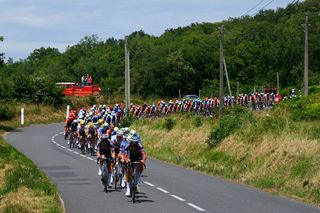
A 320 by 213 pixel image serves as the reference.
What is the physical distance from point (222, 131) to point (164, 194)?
12263 millimetres

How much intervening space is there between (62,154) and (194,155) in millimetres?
6738

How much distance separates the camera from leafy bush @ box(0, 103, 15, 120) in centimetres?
5962

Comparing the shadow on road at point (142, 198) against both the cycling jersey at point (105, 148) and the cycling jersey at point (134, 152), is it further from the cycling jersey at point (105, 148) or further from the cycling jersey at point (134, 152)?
the cycling jersey at point (105, 148)

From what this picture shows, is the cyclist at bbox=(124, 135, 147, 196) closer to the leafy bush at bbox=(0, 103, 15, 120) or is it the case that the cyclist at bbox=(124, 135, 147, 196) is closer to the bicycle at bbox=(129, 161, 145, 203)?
the bicycle at bbox=(129, 161, 145, 203)

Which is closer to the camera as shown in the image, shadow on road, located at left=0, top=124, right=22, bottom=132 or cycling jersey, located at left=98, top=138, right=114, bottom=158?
cycling jersey, located at left=98, top=138, right=114, bottom=158

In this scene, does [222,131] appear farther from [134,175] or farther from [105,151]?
[134,175]

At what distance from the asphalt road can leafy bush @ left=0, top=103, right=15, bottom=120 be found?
32.1m

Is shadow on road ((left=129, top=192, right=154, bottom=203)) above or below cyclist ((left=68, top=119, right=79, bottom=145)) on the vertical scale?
below

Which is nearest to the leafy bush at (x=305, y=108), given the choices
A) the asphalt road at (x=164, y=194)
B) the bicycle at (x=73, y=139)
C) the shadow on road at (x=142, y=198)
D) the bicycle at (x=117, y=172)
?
the asphalt road at (x=164, y=194)

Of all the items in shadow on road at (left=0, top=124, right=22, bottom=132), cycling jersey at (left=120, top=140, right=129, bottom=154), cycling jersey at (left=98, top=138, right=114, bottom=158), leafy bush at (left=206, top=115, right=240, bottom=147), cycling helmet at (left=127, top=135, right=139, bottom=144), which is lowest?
shadow on road at (left=0, top=124, right=22, bottom=132)

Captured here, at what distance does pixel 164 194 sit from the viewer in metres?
18.1

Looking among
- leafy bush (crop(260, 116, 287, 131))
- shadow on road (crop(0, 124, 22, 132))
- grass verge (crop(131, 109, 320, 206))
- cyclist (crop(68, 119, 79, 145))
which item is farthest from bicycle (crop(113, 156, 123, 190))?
shadow on road (crop(0, 124, 22, 132))

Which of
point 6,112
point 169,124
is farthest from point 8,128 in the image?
point 169,124

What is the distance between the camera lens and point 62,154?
3222 cm
